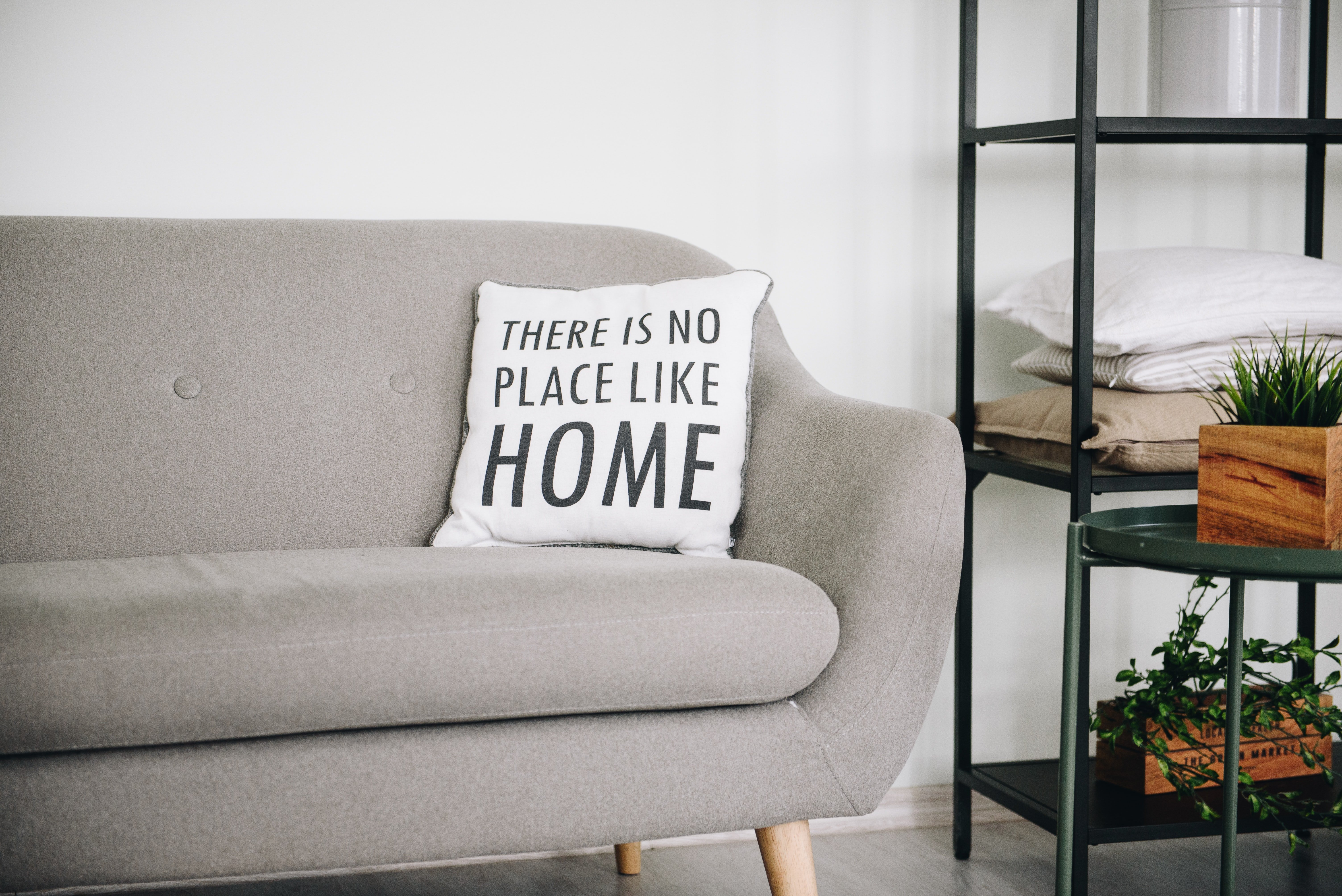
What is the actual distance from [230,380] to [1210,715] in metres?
1.44

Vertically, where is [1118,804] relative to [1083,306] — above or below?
below

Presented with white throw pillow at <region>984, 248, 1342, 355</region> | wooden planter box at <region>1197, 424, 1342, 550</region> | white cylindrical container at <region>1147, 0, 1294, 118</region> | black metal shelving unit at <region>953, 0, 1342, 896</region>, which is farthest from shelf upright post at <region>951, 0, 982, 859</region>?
wooden planter box at <region>1197, 424, 1342, 550</region>

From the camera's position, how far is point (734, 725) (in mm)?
1232

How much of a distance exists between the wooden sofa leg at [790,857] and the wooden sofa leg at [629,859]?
0.50 metres

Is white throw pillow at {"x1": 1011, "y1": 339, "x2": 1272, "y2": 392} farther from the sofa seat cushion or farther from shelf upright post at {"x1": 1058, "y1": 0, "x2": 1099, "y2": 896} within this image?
the sofa seat cushion

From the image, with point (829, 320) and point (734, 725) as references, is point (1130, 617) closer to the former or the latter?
point (829, 320)

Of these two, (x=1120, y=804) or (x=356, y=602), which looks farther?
(x=1120, y=804)

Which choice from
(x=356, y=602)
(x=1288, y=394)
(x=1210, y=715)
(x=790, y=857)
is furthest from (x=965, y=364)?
(x=356, y=602)

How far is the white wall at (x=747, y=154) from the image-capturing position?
1.82m

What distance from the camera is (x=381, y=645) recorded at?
1120 mm

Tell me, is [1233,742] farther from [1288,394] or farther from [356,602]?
[356,602]

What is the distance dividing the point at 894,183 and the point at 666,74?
1.43ft

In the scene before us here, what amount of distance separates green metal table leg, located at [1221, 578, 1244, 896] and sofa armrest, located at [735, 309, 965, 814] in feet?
0.91

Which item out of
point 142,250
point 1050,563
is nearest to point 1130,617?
point 1050,563
